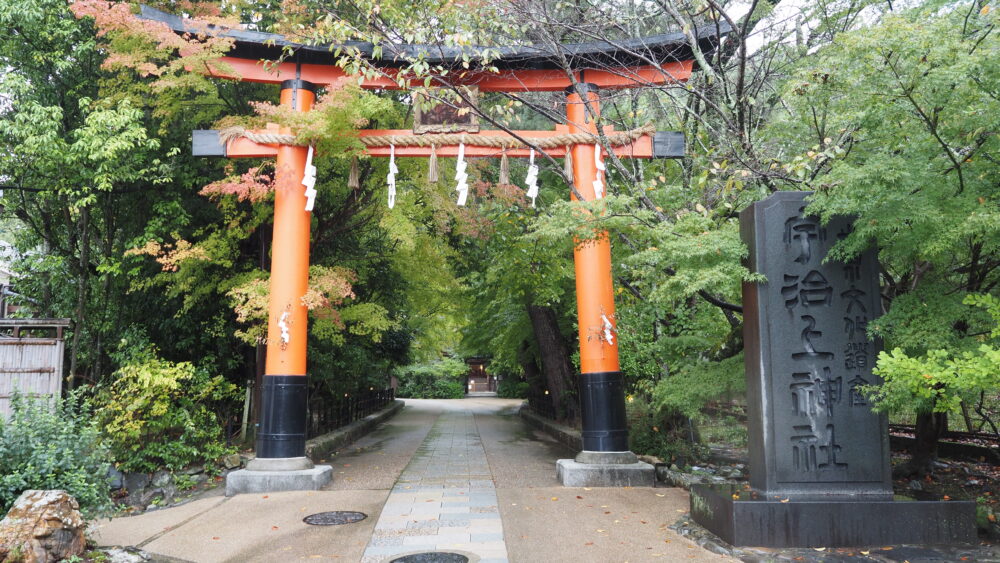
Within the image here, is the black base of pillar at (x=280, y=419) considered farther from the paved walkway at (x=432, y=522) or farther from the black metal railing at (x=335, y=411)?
the black metal railing at (x=335, y=411)

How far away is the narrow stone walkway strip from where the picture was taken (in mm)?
5949

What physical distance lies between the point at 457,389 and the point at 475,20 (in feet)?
120

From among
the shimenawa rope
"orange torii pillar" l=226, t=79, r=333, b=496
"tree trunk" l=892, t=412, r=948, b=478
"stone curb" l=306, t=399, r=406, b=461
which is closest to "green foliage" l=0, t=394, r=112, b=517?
"orange torii pillar" l=226, t=79, r=333, b=496

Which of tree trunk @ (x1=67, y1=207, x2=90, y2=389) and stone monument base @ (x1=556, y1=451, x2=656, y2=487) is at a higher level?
tree trunk @ (x1=67, y1=207, x2=90, y2=389)

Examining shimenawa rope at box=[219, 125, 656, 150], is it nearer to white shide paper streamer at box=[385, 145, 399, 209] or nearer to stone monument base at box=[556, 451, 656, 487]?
white shide paper streamer at box=[385, 145, 399, 209]

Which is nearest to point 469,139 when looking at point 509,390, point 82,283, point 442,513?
point 442,513

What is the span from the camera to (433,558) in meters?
5.62

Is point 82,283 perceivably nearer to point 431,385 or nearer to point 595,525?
point 595,525

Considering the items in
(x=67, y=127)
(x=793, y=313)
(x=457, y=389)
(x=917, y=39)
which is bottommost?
(x=457, y=389)

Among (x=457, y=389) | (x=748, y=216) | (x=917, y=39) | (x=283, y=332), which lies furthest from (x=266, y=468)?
(x=457, y=389)

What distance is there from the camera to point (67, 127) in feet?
35.7

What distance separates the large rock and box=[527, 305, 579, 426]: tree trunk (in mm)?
11405

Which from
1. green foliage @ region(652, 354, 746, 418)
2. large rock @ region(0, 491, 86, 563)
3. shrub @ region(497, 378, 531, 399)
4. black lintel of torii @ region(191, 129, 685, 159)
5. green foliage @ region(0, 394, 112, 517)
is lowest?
shrub @ region(497, 378, 531, 399)

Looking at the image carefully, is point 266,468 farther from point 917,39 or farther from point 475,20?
point 917,39
